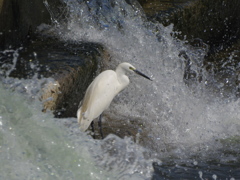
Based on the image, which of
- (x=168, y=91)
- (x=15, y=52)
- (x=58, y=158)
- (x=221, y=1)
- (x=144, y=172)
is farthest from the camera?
(x=221, y=1)

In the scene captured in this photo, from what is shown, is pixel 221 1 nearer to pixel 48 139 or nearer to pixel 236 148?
pixel 236 148

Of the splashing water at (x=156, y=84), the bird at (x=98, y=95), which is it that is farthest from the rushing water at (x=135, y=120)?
the bird at (x=98, y=95)

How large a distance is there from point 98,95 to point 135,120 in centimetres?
58

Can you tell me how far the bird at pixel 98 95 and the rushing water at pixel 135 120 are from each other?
327 millimetres

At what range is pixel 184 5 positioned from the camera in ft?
22.7

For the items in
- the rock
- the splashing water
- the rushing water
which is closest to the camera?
→ the rushing water

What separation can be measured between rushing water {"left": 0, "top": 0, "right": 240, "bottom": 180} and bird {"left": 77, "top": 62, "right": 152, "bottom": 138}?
0.33 metres

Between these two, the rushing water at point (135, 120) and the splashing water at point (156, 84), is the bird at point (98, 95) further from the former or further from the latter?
the splashing water at point (156, 84)

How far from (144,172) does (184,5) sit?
4.02 m

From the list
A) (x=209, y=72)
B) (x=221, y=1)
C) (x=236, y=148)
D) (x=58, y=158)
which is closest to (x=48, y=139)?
(x=58, y=158)

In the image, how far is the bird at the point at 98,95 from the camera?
4.01 metres

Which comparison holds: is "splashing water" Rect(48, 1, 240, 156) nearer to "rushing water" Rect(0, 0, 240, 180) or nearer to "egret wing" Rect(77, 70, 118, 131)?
"rushing water" Rect(0, 0, 240, 180)

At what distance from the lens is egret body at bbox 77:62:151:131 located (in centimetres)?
401

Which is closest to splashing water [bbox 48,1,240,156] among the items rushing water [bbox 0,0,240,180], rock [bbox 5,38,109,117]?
rushing water [bbox 0,0,240,180]
